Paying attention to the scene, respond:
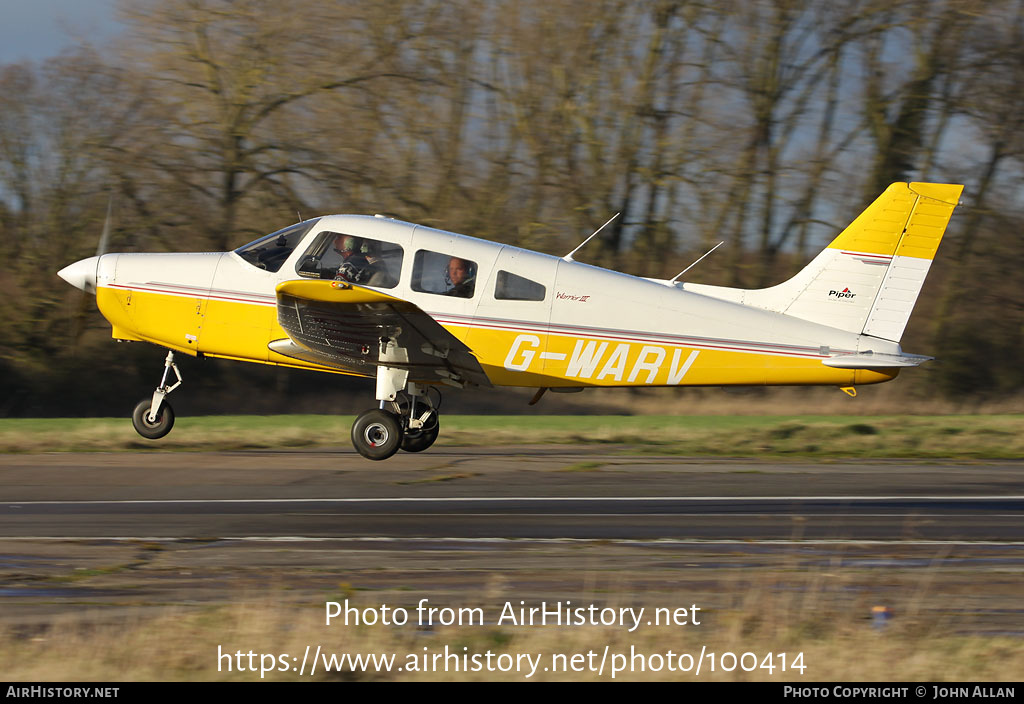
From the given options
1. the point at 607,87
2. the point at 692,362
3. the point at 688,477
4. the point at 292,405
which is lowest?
the point at 292,405

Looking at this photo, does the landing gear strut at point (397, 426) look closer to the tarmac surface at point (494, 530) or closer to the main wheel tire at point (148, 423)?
the tarmac surface at point (494, 530)

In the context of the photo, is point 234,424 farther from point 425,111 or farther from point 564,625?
point 564,625

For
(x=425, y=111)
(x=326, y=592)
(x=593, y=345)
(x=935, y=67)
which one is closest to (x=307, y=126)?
(x=425, y=111)

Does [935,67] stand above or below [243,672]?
above

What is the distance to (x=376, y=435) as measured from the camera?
1077 centimetres

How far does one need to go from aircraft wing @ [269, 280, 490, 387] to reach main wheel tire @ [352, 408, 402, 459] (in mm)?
563

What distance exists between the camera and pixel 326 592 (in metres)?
5.67

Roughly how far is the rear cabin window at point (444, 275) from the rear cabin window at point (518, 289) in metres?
0.29

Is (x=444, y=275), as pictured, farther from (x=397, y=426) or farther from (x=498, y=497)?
(x=498, y=497)

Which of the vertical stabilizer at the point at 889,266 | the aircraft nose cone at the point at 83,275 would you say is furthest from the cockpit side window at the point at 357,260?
the vertical stabilizer at the point at 889,266

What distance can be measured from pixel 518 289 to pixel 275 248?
251cm
